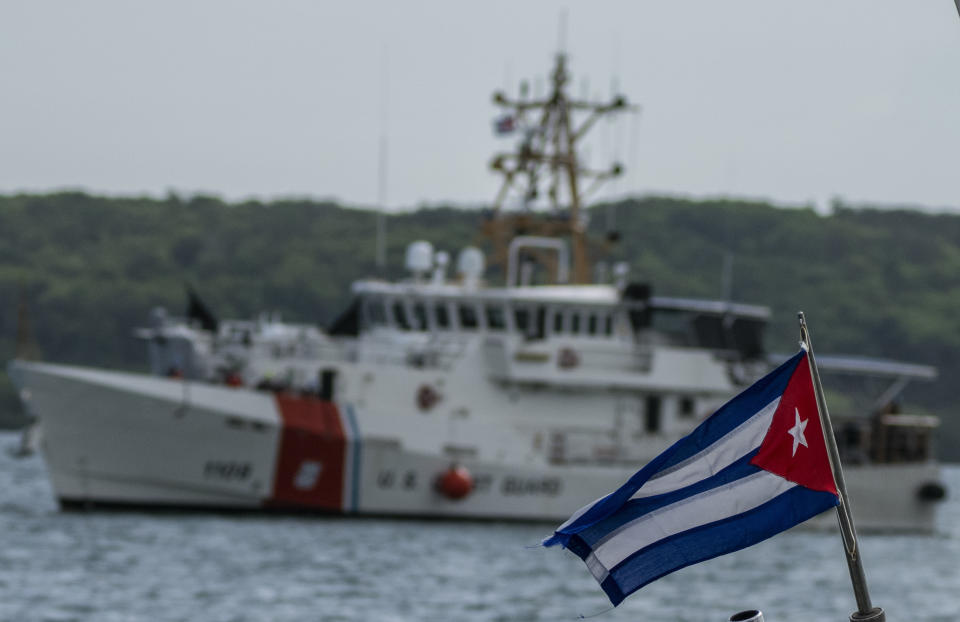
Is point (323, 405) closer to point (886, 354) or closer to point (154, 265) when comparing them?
point (886, 354)

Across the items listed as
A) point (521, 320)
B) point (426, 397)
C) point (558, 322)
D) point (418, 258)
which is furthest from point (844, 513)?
point (418, 258)

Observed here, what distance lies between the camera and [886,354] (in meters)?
114

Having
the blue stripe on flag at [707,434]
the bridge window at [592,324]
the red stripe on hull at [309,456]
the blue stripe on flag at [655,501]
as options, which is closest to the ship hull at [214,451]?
the red stripe on hull at [309,456]

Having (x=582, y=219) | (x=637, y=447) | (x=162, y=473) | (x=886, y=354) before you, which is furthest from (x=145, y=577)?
(x=886, y=354)

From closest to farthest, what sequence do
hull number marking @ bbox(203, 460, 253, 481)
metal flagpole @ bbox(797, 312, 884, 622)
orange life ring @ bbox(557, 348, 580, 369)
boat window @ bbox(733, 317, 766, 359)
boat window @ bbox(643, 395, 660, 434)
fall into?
metal flagpole @ bbox(797, 312, 884, 622) < hull number marking @ bbox(203, 460, 253, 481) < orange life ring @ bbox(557, 348, 580, 369) < boat window @ bbox(643, 395, 660, 434) < boat window @ bbox(733, 317, 766, 359)

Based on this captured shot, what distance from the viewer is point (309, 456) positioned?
33.6m

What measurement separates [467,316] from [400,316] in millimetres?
1487

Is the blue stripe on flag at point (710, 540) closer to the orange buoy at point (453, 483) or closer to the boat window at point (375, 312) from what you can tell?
the orange buoy at point (453, 483)

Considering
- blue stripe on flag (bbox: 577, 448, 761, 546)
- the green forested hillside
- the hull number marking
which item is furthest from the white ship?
the green forested hillside

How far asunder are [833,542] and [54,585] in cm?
1901

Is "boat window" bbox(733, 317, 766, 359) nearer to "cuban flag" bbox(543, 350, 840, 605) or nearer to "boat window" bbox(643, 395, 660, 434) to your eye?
"boat window" bbox(643, 395, 660, 434)

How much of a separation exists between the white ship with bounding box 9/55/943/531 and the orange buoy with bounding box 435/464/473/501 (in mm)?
47

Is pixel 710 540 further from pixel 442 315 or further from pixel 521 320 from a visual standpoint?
pixel 442 315

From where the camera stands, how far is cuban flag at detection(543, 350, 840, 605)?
372 inches
